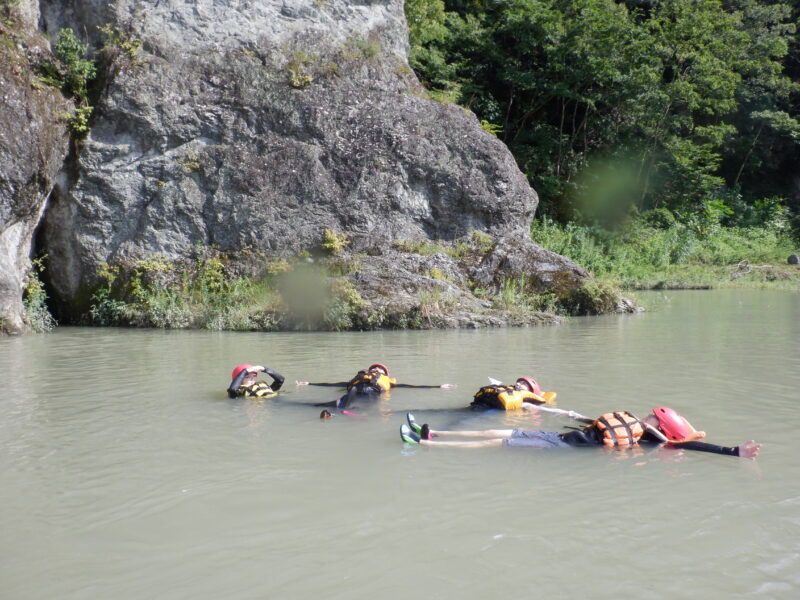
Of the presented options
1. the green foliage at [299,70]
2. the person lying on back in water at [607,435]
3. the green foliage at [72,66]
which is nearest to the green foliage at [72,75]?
the green foliage at [72,66]

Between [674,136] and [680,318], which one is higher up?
[674,136]

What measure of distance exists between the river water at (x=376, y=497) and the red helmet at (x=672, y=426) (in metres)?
0.20

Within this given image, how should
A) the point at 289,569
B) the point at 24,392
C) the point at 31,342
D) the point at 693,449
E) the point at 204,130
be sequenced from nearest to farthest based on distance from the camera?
the point at 289,569
the point at 693,449
the point at 24,392
the point at 31,342
the point at 204,130

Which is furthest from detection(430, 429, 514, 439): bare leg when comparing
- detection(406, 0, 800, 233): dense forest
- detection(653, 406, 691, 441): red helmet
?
detection(406, 0, 800, 233): dense forest

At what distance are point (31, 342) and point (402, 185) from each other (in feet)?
29.4

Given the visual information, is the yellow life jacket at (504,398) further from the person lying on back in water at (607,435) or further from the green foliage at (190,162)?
the green foliage at (190,162)

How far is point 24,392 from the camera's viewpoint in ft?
25.9

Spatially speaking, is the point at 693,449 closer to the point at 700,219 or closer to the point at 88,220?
the point at 88,220

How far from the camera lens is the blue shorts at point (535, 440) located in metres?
5.68

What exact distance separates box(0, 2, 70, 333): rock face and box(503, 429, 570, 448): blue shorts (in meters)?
11.7

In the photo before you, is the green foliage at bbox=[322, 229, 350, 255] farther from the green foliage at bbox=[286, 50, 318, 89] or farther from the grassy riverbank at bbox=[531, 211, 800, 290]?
the grassy riverbank at bbox=[531, 211, 800, 290]

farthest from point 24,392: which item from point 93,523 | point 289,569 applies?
point 289,569

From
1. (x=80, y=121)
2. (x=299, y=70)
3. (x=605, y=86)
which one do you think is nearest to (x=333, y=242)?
(x=299, y=70)

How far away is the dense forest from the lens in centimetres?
2508
